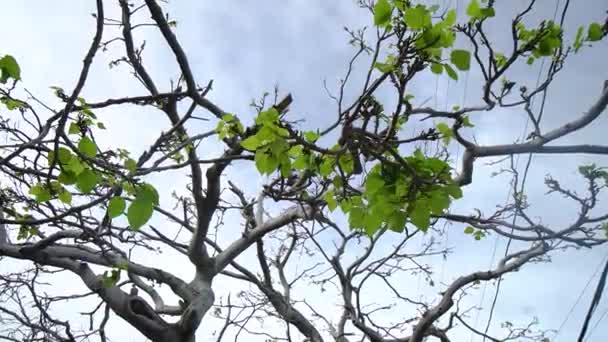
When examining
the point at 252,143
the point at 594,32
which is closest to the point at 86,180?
the point at 252,143

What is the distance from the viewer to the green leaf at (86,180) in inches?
44.4

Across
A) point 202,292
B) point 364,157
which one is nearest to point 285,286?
point 202,292

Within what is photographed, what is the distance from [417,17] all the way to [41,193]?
1.06 m

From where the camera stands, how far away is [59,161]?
44.4 inches

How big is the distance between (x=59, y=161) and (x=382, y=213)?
0.75 metres

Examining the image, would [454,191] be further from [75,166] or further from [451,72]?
[75,166]

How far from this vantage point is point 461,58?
108 centimetres

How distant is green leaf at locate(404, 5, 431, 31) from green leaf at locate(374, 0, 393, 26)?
1.8 inches

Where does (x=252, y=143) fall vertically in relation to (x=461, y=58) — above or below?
below

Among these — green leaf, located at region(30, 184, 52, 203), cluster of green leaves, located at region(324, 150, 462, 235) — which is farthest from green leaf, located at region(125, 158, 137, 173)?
cluster of green leaves, located at region(324, 150, 462, 235)

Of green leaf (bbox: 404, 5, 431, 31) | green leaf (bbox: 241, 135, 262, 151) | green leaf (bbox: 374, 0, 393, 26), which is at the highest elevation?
green leaf (bbox: 374, 0, 393, 26)

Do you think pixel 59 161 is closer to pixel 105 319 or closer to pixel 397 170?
pixel 397 170

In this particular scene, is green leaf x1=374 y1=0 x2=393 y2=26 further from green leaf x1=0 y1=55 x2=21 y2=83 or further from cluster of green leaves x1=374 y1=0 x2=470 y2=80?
green leaf x1=0 y1=55 x2=21 y2=83

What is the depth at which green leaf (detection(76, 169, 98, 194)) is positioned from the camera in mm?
1128
